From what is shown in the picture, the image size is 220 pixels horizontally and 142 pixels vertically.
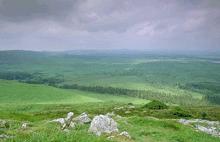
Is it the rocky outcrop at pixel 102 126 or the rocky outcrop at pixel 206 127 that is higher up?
the rocky outcrop at pixel 102 126

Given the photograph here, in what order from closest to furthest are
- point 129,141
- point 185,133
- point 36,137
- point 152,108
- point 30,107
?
point 36,137 → point 129,141 → point 185,133 → point 152,108 → point 30,107

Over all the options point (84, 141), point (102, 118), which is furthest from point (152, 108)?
point (84, 141)

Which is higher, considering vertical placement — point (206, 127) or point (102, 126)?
point (102, 126)

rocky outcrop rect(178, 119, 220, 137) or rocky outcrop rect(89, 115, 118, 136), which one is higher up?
rocky outcrop rect(89, 115, 118, 136)

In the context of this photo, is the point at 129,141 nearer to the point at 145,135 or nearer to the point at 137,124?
the point at 145,135

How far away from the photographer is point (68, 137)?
1412 centimetres

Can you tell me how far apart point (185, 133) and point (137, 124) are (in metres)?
5.70

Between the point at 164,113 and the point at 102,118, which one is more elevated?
the point at 102,118

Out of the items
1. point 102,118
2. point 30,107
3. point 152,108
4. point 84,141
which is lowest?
point 30,107

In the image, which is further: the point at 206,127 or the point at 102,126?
the point at 206,127

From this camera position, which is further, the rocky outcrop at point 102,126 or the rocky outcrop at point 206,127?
the rocky outcrop at point 206,127

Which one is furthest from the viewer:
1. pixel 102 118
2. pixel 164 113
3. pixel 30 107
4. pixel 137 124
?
pixel 30 107

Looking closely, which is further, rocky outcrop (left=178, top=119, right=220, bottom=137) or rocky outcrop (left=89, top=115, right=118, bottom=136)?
rocky outcrop (left=178, top=119, right=220, bottom=137)

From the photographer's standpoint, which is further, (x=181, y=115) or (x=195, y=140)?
(x=181, y=115)
